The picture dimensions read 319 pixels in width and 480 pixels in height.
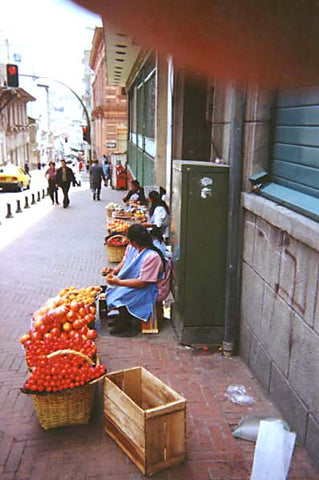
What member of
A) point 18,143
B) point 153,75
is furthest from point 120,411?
point 18,143

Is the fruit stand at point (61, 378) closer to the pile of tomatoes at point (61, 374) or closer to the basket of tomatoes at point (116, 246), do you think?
the pile of tomatoes at point (61, 374)

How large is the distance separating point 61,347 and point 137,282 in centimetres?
171

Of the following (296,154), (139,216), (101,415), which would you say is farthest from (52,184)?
(296,154)

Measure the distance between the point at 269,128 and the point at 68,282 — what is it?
4951mm

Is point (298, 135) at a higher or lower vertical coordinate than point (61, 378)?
higher

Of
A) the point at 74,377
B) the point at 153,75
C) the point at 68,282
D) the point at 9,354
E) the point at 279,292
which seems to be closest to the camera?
the point at 74,377

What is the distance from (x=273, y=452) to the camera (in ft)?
10.3

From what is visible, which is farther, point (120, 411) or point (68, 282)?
point (68, 282)

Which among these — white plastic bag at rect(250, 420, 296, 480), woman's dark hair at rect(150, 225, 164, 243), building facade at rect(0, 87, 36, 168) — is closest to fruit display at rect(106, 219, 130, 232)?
woman's dark hair at rect(150, 225, 164, 243)

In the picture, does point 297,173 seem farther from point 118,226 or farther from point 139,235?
point 118,226

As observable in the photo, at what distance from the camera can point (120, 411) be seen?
11.8 feet

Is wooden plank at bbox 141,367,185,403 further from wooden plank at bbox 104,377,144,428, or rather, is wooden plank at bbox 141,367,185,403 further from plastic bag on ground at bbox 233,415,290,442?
plastic bag on ground at bbox 233,415,290,442

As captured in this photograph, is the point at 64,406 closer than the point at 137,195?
Yes

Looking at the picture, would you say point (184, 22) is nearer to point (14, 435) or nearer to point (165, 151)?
point (14, 435)
